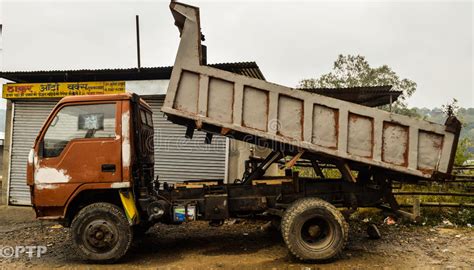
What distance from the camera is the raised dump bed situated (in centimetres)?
468

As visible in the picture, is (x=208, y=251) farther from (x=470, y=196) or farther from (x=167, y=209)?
(x=470, y=196)

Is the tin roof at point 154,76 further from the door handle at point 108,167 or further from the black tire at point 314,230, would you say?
the door handle at point 108,167

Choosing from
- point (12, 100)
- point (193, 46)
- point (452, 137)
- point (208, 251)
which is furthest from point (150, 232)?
point (12, 100)

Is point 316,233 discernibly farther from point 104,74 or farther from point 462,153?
point 462,153

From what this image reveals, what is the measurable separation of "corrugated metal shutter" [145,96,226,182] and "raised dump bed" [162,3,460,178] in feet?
13.4

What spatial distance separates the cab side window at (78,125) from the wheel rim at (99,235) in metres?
1.14

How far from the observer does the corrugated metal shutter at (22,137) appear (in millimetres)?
9648

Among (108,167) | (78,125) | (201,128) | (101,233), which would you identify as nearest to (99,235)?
(101,233)

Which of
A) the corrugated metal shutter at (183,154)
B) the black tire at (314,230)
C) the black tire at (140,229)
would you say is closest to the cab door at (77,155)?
the black tire at (140,229)

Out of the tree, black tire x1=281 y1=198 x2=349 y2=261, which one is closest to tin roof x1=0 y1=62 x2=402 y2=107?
black tire x1=281 y1=198 x2=349 y2=261

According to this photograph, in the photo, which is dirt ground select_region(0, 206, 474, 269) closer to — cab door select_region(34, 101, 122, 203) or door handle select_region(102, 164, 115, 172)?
cab door select_region(34, 101, 122, 203)

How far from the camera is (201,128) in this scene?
16.4 ft

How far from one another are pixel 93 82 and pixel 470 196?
31.3 feet

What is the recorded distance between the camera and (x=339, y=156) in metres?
4.71
